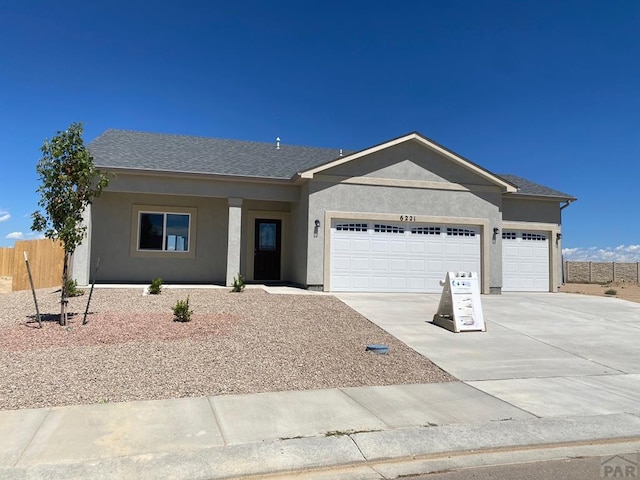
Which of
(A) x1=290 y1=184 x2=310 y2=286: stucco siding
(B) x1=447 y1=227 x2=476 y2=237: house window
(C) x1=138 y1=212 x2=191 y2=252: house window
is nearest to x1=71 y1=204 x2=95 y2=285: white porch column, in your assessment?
(C) x1=138 y1=212 x2=191 y2=252: house window

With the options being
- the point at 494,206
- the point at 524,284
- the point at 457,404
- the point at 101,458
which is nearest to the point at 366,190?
the point at 494,206

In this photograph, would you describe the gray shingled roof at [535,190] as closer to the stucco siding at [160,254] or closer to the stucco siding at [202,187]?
the stucco siding at [202,187]

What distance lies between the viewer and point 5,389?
582 centimetres

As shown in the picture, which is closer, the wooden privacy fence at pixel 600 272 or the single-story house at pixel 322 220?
the single-story house at pixel 322 220

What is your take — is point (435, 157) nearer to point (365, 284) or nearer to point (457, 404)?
point (365, 284)

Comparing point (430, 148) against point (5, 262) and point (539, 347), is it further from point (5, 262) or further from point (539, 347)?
point (5, 262)

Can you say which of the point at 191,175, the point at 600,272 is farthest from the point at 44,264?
the point at 600,272

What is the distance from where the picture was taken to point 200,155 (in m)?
17.6

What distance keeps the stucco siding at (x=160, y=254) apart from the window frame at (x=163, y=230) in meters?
0.07

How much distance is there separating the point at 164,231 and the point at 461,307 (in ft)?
36.2

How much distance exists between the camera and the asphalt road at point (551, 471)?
4207mm

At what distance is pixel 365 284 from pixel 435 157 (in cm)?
497

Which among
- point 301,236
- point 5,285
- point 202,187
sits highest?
→ point 202,187

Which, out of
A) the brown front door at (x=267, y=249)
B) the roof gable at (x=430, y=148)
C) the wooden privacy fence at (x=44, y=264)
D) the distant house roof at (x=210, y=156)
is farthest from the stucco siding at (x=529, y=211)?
the wooden privacy fence at (x=44, y=264)
